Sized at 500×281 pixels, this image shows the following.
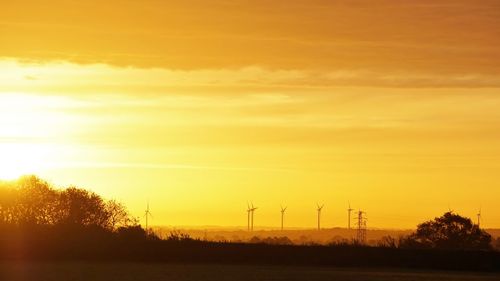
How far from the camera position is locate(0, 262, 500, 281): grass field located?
6334 cm

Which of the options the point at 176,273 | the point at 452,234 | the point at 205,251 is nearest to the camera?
the point at 176,273

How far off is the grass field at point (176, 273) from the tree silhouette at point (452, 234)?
47.1 meters

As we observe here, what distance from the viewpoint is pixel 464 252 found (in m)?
90.8

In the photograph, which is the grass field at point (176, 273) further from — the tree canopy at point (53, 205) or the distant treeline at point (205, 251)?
the tree canopy at point (53, 205)

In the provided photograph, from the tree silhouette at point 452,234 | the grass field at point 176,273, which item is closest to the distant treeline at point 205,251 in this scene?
the grass field at point 176,273

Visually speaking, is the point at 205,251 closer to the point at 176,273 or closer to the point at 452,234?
the point at 176,273

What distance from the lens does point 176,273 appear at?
69.0 m

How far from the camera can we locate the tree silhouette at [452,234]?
420ft

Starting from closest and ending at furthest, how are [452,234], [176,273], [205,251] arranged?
[176,273] < [205,251] < [452,234]

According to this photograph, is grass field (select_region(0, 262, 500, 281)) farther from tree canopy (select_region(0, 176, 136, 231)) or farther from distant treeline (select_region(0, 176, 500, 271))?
tree canopy (select_region(0, 176, 136, 231))

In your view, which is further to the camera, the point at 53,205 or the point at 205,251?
the point at 53,205

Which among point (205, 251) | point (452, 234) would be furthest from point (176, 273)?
point (452, 234)

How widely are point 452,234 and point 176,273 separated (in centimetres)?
6964

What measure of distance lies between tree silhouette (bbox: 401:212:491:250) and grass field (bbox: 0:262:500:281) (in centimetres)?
4707
